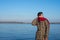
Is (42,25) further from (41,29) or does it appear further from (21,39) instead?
(21,39)

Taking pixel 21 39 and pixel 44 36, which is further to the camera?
pixel 21 39

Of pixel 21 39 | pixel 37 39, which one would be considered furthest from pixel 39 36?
pixel 21 39

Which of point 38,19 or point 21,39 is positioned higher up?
point 38,19

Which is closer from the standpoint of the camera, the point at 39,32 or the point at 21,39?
the point at 39,32

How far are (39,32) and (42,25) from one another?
0.27 meters

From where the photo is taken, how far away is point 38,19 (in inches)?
296

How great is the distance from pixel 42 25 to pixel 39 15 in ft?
1.27

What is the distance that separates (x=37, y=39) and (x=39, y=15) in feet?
2.95

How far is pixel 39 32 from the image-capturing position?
7559 mm

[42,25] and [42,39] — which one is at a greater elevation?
[42,25]

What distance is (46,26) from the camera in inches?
295

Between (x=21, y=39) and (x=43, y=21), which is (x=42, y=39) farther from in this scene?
(x=21, y=39)

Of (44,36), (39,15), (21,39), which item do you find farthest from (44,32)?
(21,39)

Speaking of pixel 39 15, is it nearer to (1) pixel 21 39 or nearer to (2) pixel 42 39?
(2) pixel 42 39
